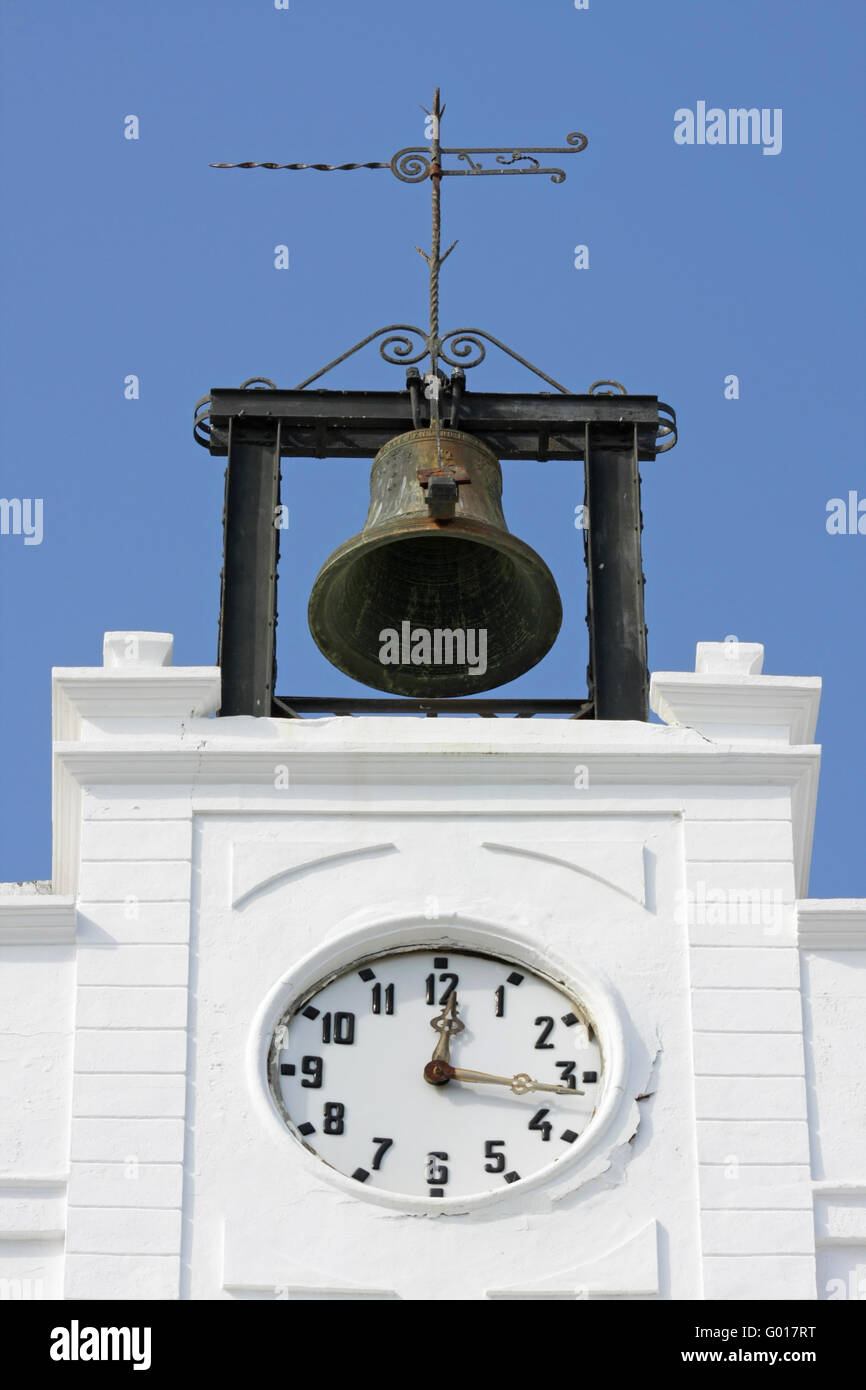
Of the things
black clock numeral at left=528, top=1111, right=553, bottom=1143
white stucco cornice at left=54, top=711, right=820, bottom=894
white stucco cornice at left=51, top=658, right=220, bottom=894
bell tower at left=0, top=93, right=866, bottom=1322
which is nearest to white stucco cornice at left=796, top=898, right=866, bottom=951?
bell tower at left=0, top=93, right=866, bottom=1322

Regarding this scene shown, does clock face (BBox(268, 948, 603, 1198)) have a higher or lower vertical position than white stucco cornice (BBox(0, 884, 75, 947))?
lower

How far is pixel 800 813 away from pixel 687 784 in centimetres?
64

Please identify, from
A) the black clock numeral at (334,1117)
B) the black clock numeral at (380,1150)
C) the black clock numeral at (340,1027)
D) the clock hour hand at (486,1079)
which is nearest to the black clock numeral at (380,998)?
the black clock numeral at (340,1027)

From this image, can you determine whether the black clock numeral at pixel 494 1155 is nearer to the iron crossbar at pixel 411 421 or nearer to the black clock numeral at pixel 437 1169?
the black clock numeral at pixel 437 1169

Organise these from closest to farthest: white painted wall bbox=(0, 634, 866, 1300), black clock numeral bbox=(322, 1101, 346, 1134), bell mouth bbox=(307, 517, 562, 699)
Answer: white painted wall bbox=(0, 634, 866, 1300) → black clock numeral bbox=(322, 1101, 346, 1134) → bell mouth bbox=(307, 517, 562, 699)

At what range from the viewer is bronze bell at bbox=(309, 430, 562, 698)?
1750 centimetres

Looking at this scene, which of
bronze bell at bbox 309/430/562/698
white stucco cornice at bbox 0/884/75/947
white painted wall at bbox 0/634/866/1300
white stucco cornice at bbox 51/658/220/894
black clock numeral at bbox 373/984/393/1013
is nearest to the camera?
white painted wall at bbox 0/634/866/1300

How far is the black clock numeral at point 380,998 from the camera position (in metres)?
15.8

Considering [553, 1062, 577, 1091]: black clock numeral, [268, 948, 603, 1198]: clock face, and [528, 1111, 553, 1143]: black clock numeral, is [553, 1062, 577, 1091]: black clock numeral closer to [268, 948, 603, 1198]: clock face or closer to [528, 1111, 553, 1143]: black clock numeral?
[268, 948, 603, 1198]: clock face

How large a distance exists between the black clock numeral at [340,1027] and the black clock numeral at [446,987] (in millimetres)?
380
